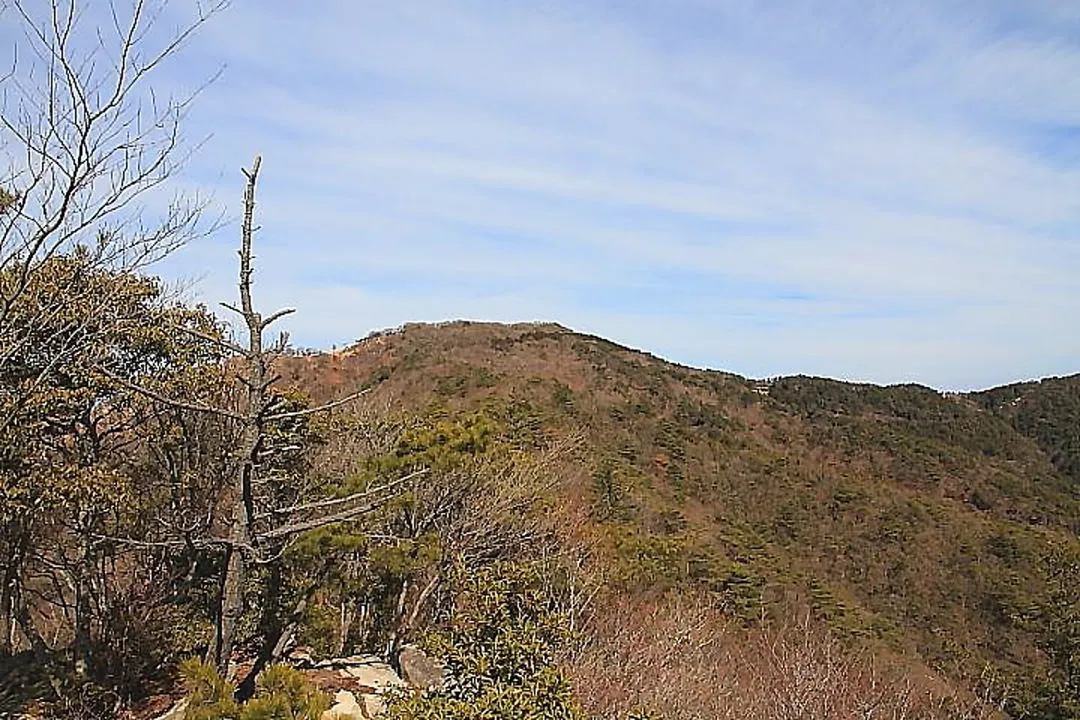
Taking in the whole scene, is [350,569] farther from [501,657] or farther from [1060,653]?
[1060,653]

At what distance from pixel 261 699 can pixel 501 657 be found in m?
0.92

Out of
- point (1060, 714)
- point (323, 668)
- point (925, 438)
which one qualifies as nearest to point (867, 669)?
point (1060, 714)

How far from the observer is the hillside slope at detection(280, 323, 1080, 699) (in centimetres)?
2575

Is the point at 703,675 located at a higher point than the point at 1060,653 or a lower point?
higher

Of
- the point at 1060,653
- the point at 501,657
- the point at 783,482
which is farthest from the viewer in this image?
the point at 783,482

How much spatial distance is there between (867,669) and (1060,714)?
3.81 metres

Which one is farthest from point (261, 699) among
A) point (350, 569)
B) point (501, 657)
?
point (350, 569)

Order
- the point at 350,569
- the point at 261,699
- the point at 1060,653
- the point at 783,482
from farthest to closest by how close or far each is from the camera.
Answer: the point at 783,482 < the point at 1060,653 < the point at 350,569 < the point at 261,699

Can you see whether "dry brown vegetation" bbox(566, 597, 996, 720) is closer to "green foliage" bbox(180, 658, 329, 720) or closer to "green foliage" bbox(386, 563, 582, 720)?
"green foliage" bbox(386, 563, 582, 720)

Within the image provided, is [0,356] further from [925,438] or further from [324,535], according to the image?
[925,438]

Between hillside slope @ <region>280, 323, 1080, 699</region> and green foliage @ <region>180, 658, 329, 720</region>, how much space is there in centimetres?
1180

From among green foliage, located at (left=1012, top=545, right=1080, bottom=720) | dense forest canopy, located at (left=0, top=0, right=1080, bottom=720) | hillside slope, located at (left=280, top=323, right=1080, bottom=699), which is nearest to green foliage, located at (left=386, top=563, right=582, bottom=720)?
dense forest canopy, located at (left=0, top=0, right=1080, bottom=720)

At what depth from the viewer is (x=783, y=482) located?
4041 cm

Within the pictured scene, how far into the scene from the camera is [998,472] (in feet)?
162
